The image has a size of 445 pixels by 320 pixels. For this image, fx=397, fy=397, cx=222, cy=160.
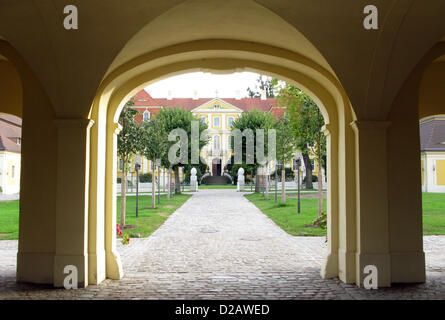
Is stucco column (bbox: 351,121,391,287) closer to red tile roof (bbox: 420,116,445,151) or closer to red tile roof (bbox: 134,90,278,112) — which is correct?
red tile roof (bbox: 420,116,445,151)

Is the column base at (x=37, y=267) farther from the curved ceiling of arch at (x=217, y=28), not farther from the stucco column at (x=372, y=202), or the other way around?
the stucco column at (x=372, y=202)

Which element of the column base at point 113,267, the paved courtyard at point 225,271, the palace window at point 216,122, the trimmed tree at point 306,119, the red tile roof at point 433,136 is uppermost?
the palace window at point 216,122

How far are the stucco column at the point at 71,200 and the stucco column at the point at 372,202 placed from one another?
4284 mm

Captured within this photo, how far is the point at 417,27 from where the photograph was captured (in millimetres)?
5605

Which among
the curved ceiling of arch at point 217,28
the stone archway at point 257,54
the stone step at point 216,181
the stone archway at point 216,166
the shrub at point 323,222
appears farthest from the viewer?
the stone archway at point 216,166

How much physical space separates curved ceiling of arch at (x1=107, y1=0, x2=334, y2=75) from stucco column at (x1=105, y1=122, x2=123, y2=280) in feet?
4.23

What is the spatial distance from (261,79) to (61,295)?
212ft

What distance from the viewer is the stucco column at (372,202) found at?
20.2 ft

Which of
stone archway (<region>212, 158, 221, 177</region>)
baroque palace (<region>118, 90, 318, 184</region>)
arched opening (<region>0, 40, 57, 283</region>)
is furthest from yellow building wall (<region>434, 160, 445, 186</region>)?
arched opening (<region>0, 40, 57, 283</region>)

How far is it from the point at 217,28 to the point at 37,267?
474 cm

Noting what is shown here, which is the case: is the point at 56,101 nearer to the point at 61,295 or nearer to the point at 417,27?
the point at 61,295

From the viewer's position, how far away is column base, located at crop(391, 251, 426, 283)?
6258 mm

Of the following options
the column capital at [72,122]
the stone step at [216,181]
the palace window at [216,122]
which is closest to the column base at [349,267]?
the column capital at [72,122]
